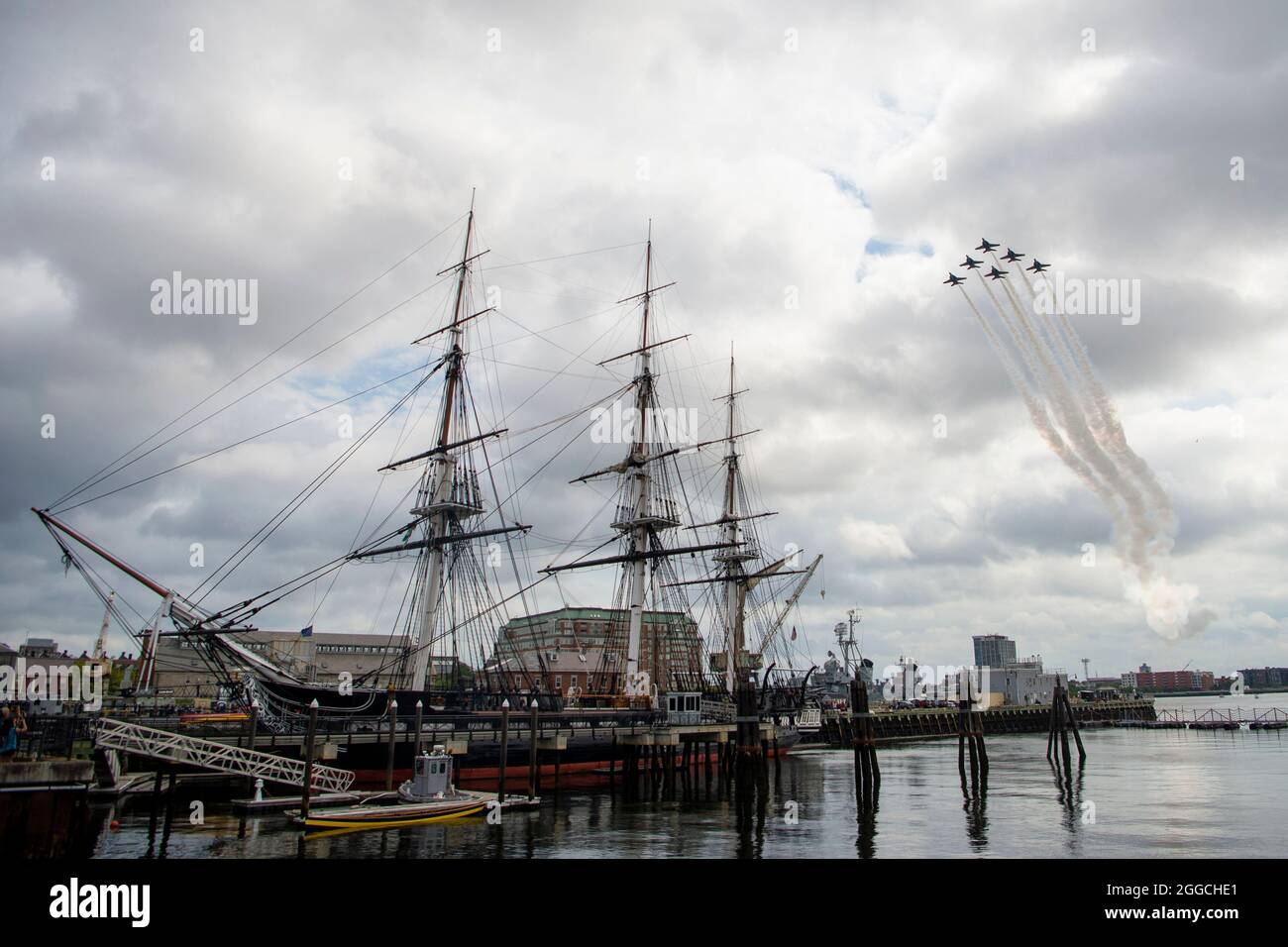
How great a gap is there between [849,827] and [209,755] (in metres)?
27.4

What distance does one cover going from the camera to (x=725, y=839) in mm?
31922

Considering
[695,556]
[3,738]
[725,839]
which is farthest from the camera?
[695,556]

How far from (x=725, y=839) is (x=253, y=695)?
28.9 meters

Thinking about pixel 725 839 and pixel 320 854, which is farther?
pixel 725 839

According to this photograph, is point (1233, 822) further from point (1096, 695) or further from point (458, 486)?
point (1096, 695)

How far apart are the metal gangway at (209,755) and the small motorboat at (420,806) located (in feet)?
7.73

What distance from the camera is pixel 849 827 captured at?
35.6 m

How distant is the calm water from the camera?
29.1 metres

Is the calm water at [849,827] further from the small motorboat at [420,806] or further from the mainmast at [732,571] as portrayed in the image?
the mainmast at [732,571]

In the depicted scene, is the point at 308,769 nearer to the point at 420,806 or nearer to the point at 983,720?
the point at 420,806

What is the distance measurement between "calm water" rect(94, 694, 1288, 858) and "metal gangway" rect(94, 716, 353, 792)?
7.28 ft

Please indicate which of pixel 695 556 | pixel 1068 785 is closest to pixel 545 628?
pixel 695 556

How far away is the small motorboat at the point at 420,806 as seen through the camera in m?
31.6

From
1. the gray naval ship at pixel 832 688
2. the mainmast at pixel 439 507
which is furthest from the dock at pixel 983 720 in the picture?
the mainmast at pixel 439 507
